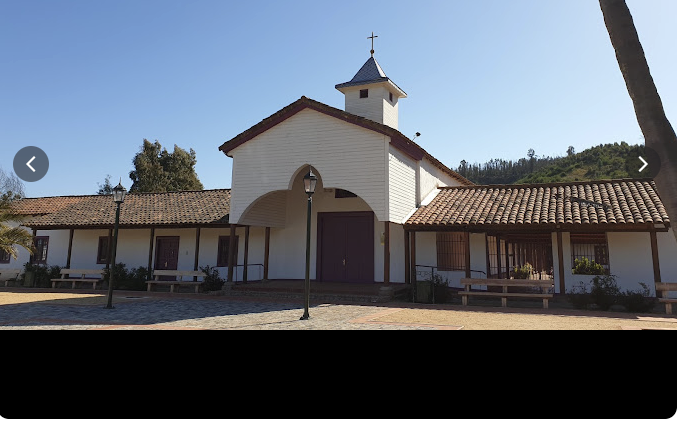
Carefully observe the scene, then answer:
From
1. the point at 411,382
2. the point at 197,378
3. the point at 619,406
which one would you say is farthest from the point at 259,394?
the point at 619,406

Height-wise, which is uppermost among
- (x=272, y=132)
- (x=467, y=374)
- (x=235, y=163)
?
(x=272, y=132)

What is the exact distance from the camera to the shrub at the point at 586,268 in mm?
13746

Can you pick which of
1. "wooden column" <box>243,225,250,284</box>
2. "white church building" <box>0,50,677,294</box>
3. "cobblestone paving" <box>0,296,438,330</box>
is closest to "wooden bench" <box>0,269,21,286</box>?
"white church building" <box>0,50,677,294</box>

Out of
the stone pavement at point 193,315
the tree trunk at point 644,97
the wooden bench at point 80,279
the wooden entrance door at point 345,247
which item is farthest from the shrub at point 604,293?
the wooden bench at point 80,279

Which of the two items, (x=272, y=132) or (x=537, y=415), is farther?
(x=272, y=132)

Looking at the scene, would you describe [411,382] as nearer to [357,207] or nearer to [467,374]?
[467,374]

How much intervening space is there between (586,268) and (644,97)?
34.1 ft

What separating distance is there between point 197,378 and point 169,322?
578 cm

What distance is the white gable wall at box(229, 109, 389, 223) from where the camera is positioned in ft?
47.5

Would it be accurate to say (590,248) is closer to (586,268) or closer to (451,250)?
(586,268)

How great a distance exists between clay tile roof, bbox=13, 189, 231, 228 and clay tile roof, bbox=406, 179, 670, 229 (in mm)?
9406

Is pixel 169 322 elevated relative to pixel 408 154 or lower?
lower

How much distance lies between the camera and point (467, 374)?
13.3ft

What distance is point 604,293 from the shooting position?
12117mm
